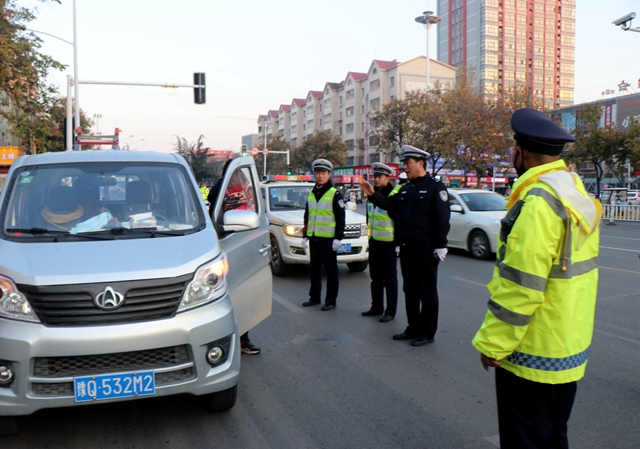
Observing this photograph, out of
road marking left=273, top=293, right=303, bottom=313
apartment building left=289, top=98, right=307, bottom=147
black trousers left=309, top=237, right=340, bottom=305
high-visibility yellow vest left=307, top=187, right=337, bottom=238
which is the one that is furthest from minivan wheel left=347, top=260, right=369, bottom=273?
apartment building left=289, top=98, right=307, bottom=147

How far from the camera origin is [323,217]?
7.91 meters

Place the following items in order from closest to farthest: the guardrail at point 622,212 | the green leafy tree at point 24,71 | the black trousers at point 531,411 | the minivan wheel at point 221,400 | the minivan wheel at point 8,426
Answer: the black trousers at point 531,411 < the minivan wheel at point 8,426 < the minivan wheel at point 221,400 < the green leafy tree at point 24,71 < the guardrail at point 622,212

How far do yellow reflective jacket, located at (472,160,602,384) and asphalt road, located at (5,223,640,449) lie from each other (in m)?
1.56

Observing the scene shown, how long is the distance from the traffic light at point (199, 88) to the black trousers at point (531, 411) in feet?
72.1

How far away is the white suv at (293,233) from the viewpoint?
10570 millimetres

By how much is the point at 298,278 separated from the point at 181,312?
7.11 metres

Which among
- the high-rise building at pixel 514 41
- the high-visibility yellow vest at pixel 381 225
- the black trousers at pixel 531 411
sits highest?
the high-rise building at pixel 514 41

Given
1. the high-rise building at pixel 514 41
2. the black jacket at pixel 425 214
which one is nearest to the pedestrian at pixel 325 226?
the black jacket at pixel 425 214

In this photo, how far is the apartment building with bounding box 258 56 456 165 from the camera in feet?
252

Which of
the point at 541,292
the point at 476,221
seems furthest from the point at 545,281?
the point at 476,221

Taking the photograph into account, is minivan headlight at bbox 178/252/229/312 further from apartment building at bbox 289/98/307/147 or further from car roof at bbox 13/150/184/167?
apartment building at bbox 289/98/307/147

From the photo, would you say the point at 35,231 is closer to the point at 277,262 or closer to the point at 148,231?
the point at 148,231

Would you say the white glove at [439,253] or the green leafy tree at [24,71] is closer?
the white glove at [439,253]

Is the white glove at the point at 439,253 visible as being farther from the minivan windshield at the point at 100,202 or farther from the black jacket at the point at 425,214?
the minivan windshield at the point at 100,202
